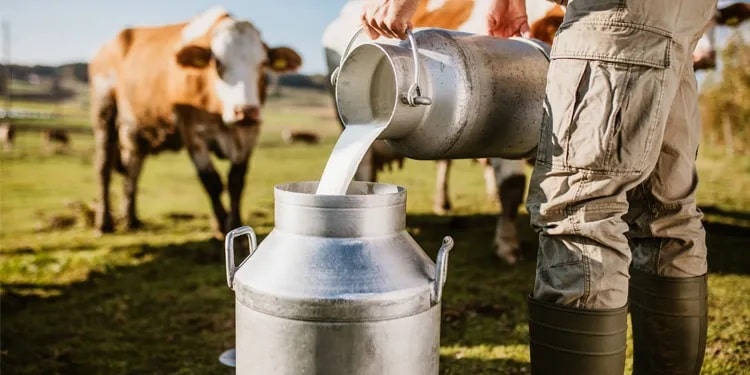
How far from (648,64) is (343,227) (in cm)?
81

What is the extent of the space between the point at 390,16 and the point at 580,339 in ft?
3.17

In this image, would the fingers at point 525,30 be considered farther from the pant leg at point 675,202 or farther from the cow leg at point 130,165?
the cow leg at point 130,165

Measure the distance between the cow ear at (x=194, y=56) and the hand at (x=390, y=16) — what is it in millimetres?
4069

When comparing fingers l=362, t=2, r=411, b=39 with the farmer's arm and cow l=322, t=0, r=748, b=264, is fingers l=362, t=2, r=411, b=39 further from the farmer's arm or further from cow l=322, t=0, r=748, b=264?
cow l=322, t=0, r=748, b=264

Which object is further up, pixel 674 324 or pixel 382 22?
pixel 382 22

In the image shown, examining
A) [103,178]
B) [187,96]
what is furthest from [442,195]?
[103,178]

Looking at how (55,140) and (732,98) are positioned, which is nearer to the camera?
(732,98)

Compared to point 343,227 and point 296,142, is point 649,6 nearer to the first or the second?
point 343,227

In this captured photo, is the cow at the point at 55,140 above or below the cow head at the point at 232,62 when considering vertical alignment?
below

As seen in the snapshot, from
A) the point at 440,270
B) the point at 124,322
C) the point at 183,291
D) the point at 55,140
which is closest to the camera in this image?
the point at 440,270

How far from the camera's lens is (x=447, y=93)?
192 centimetres

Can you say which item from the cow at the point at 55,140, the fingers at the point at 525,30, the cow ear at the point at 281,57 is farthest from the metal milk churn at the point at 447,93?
the cow at the point at 55,140

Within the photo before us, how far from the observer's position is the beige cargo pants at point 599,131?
162 centimetres

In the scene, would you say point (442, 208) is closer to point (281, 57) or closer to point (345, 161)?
point (281, 57)
